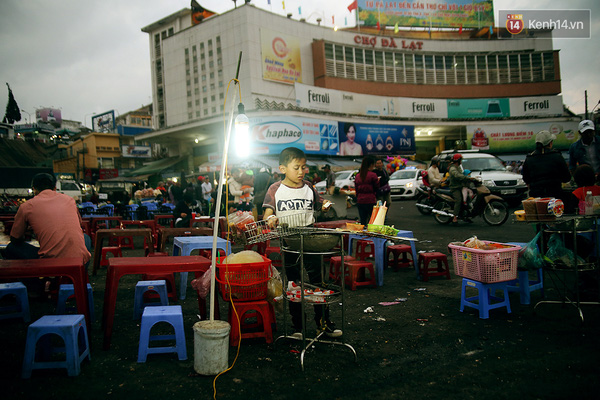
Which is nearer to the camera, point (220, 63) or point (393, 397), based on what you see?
point (393, 397)

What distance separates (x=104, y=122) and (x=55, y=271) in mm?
62678

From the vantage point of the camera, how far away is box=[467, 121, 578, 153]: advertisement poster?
37469 mm

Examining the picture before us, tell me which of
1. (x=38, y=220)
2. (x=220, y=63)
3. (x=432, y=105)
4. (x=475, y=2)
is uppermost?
(x=475, y=2)

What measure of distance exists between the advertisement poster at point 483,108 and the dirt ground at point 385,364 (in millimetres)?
37503

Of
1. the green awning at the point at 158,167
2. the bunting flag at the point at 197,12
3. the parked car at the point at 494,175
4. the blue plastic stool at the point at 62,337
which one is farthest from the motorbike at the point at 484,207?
the bunting flag at the point at 197,12

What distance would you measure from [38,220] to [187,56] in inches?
1468

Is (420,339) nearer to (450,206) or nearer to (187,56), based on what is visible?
(450,206)

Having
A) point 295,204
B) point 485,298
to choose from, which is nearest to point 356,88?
point 485,298

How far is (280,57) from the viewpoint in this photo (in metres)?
33.9

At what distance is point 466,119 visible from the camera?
37656mm

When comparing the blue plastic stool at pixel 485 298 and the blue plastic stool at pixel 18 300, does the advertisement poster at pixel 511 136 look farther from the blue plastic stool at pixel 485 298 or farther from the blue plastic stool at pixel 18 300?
the blue plastic stool at pixel 18 300

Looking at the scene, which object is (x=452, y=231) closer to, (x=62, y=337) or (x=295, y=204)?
(x=295, y=204)

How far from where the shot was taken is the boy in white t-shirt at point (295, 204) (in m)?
3.86

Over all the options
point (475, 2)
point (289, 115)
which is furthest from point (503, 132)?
point (289, 115)
